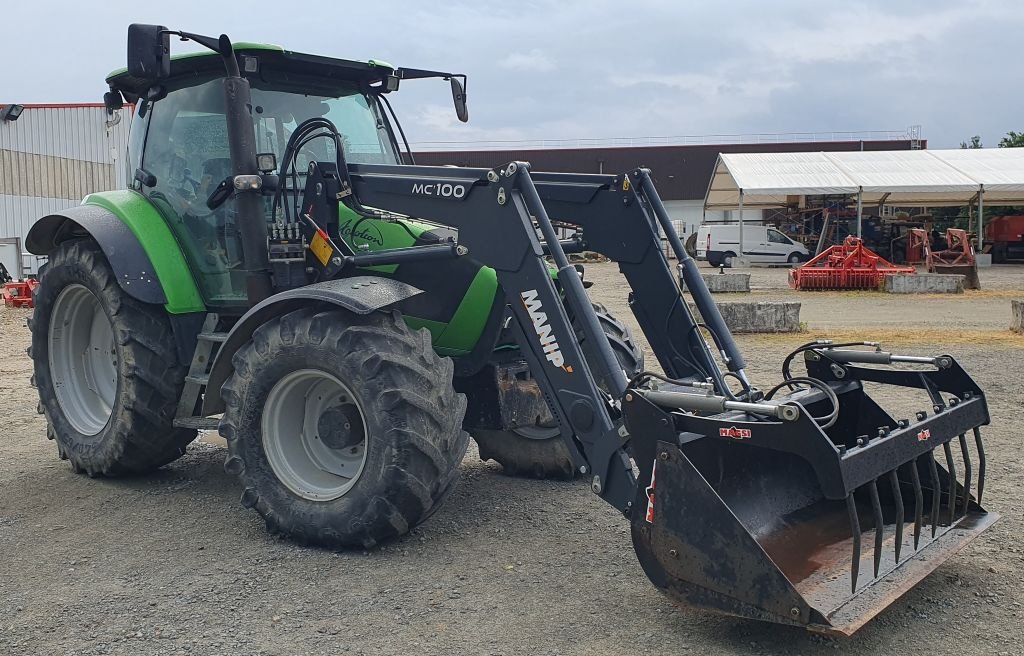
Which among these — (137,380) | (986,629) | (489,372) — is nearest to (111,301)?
(137,380)

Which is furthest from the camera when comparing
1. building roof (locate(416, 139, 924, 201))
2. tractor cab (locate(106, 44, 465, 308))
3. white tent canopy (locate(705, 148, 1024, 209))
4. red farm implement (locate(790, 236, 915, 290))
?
building roof (locate(416, 139, 924, 201))

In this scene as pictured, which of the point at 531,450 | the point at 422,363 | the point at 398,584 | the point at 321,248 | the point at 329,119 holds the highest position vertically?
the point at 329,119

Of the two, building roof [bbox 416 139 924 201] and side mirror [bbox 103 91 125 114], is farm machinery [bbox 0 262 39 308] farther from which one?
building roof [bbox 416 139 924 201]

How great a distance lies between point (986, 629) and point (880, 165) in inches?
1302

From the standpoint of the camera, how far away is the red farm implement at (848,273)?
22.5 m

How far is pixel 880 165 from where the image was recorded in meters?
34.3

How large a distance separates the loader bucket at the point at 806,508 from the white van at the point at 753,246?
3153 centimetres

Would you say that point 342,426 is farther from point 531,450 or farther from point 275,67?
point 275,67

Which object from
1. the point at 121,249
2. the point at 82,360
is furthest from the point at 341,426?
the point at 82,360

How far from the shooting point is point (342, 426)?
504cm

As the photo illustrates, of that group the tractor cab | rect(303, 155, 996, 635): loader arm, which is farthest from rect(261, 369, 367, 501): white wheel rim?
the tractor cab

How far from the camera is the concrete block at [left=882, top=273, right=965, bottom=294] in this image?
68.7 feet

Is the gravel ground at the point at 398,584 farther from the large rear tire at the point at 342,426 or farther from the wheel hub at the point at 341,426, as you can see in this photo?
the wheel hub at the point at 341,426

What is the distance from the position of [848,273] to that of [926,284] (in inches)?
76.6
